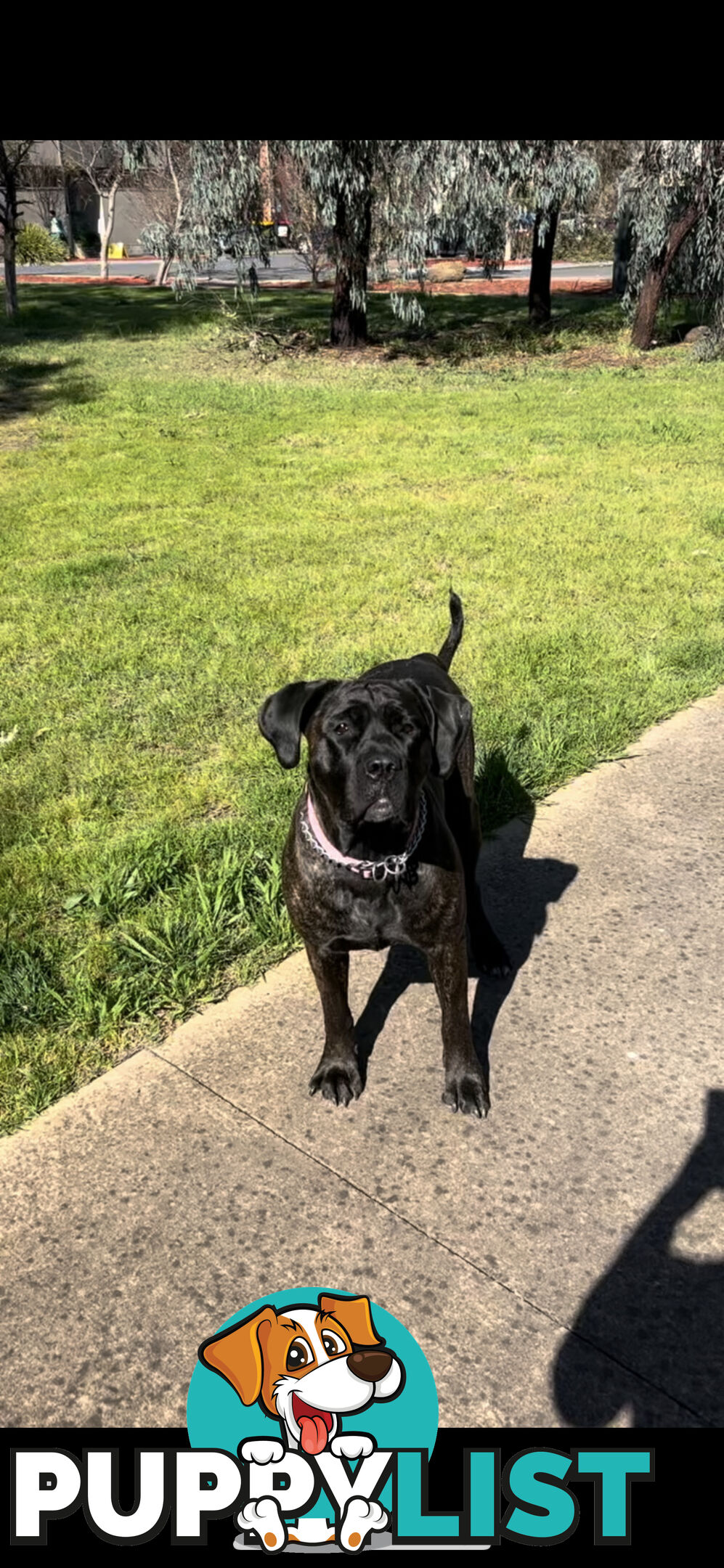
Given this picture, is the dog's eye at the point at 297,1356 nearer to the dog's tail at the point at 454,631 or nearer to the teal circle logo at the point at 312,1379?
the teal circle logo at the point at 312,1379

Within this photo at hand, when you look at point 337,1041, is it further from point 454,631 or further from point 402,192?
point 402,192

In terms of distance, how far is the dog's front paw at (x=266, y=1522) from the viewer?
2.14m

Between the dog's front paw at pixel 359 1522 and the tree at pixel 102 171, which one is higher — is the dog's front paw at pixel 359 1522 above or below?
below

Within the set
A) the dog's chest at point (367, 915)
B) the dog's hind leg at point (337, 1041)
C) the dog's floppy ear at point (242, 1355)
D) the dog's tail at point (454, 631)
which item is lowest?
the dog's floppy ear at point (242, 1355)

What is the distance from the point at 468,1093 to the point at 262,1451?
116cm

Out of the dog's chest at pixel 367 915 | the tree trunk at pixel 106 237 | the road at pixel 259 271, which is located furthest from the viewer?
the road at pixel 259 271

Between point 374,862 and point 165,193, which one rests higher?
point 165,193

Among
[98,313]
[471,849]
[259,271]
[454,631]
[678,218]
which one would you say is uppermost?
[259,271]

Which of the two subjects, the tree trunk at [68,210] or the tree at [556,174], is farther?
the tree trunk at [68,210]

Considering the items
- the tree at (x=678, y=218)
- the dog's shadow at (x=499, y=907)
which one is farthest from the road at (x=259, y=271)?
the dog's shadow at (x=499, y=907)

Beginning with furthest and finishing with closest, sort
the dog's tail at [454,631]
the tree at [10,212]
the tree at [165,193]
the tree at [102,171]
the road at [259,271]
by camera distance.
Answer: the tree at [102,171], the road at [259,271], the tree at [165,193], the tree at [10,212], the dog's tail at [454,631]

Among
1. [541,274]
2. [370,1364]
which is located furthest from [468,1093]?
[541,274]

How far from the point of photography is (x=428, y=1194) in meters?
2.87
